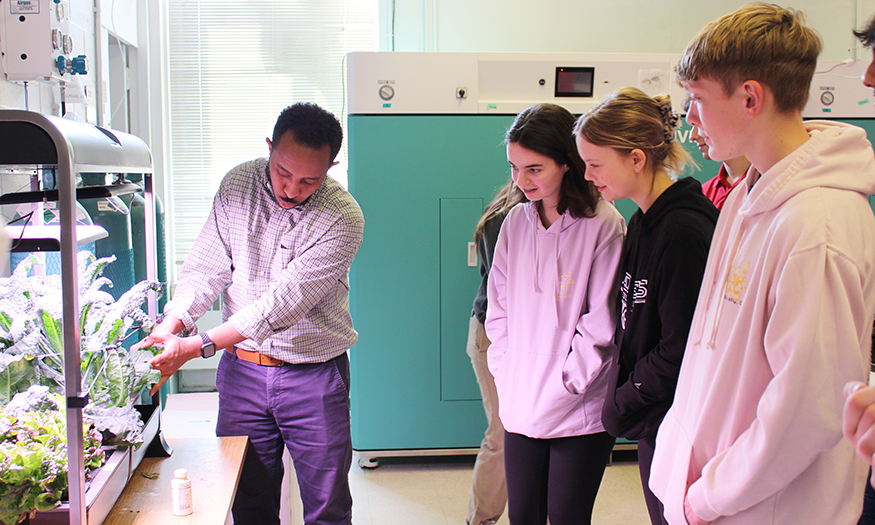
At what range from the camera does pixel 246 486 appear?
5.42 feet

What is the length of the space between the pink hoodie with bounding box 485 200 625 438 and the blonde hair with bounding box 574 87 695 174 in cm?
23

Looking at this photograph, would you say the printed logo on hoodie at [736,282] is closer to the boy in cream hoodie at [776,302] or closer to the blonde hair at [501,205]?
the boy in cream hoodie at [776,302]

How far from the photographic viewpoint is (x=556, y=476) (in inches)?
58.6

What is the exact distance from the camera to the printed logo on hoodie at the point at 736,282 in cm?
97

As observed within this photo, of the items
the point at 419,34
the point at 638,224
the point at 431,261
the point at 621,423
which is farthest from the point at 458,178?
the point at 621,423

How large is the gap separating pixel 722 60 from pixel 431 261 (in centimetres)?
187

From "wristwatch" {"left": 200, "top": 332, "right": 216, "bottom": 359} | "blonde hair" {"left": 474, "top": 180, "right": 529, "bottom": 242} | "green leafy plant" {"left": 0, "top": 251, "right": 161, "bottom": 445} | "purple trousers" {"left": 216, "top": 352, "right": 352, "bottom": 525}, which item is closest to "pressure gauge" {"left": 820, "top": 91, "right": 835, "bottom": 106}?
"blonde hair" {"left": 474, "top": 180, "right": 529, "bottom": 242}

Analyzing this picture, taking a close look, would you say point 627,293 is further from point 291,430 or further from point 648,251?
point 291,430

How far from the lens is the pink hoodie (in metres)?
1.47

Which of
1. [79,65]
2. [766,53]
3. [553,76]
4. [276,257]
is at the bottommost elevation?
[276,257]

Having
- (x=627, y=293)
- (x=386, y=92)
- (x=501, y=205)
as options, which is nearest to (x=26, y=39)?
(x=386, y=92)

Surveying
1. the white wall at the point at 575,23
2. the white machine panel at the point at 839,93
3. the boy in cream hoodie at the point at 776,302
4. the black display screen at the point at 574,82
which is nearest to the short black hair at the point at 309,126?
the boy in cream hoodie at the point at 776,302

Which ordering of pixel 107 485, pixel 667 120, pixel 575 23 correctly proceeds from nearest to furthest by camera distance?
pixel 107 485, pixel 667 120, pixel 575 23

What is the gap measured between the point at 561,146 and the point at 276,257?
31.2 inches
